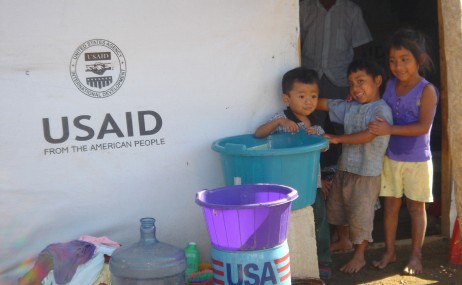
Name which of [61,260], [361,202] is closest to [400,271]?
[361,202]

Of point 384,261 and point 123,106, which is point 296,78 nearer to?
point 123,106

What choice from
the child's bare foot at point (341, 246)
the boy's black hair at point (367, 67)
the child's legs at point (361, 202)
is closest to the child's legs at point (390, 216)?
the child's legs at point (361, 202)

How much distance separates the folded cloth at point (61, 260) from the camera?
357 cm

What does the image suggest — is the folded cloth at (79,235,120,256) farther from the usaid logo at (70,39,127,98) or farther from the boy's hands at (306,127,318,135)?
the boy's hands at (306,127,318,135)

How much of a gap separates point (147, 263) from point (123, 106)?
1.11 metres

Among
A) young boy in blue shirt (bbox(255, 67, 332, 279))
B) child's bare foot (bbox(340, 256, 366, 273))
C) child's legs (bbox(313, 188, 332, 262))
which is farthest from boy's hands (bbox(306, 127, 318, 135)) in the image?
child's bare foot (bbox(340, 256, 366, 273))

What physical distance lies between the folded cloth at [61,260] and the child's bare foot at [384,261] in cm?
207

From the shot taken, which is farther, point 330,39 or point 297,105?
point 330,39

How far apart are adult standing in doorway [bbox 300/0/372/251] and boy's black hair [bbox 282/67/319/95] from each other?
1.13 meters

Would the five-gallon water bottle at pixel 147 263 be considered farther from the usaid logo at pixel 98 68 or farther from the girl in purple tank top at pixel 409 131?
the girl in purple tank top at pixel 409 131

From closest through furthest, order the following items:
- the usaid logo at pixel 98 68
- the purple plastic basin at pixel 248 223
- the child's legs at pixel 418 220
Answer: the purple plastic basin at pixel 248 223, the usaid logo at pixel 98 68, the child's legs at pixel 418 220

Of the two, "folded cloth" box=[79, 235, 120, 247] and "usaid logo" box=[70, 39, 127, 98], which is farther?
"usaid logo" box=[70, 39, 127, 98]

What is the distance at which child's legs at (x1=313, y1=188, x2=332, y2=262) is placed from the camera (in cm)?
437

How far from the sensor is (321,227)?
173 inches
